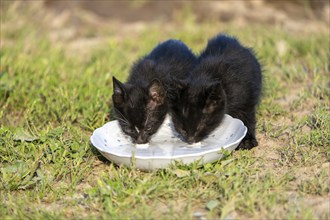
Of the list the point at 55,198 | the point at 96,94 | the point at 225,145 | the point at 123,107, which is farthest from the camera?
the point at 96,94

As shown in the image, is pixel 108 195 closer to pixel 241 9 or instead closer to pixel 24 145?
pixel 24 145

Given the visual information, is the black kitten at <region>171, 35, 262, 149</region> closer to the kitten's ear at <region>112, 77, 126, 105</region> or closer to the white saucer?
the white saucer

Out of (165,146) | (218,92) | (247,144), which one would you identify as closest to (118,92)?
(165,146)

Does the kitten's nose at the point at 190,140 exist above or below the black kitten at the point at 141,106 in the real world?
below

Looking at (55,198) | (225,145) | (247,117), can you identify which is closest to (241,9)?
(247,117)

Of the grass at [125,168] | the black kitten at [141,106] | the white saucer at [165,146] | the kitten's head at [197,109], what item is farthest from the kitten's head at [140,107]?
the grass at [125,168]

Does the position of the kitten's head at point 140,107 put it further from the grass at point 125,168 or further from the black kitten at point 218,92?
the grass at point 125,168

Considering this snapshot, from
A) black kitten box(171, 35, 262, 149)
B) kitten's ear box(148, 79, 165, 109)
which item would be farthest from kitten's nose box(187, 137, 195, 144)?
kitten's ear box(148, 79, 165, 109)
